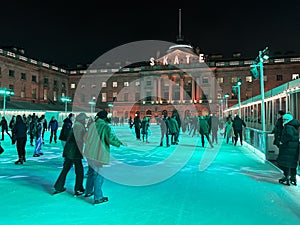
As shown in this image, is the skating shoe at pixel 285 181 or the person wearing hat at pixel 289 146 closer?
the person wearing hat at pixel 289 146

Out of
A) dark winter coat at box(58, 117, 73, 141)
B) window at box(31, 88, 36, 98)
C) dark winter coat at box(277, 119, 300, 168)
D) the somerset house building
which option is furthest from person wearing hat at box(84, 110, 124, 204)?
window at box(31, 88, 36, 98)

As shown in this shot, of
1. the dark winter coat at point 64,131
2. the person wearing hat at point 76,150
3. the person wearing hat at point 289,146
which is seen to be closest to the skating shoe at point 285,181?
the person wearing hat at point 289,146

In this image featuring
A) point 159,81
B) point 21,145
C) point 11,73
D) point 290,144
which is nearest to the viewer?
point 290,144

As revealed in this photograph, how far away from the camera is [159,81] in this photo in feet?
215

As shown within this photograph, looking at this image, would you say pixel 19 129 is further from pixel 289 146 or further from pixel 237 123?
pixel 237 123

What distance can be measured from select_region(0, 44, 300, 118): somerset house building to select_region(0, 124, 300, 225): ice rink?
4751 centimetres

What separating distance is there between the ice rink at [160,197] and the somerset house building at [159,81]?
47.5m

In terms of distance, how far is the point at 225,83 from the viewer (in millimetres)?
61656

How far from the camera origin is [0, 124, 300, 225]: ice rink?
12.7ft

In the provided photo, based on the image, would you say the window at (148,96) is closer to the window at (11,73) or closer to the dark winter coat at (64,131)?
the window at (11,73)

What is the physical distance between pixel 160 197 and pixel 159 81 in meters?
61.4

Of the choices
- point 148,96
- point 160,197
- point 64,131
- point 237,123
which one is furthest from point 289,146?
point 148,96

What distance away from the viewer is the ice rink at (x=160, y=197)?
388 centimetres

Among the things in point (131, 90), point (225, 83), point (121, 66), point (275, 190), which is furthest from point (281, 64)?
point (275, 190)
